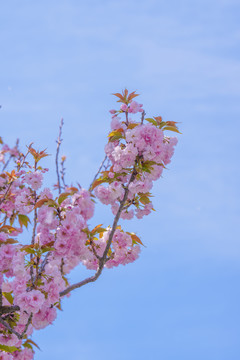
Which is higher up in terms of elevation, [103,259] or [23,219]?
[23,219]

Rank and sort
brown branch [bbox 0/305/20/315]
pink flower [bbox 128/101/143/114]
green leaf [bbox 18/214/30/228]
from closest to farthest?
brown branch [bbox 0/305/20/315], pink flower [bbox 128/101/143/114], green leaf [bbox 18/214/30/228]

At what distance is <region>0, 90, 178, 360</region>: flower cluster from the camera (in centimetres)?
325

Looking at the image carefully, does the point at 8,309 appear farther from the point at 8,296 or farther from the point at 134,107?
the point at 134,107

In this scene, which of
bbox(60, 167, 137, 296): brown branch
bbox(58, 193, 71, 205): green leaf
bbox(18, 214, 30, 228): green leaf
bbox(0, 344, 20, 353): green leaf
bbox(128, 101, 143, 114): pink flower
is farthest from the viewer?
bbox(18, 214, 30, 228): green leaf

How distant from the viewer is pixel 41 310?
332 centimetres

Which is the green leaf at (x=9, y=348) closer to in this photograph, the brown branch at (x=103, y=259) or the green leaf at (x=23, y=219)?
the brown branch at (x=103, y=259)

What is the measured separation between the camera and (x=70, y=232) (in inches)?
127

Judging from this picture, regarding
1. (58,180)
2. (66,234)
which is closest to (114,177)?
(66,234)

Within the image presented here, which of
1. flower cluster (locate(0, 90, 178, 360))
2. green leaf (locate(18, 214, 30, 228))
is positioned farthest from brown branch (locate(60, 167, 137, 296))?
green leaf (locate(18, 214, 30, 228))

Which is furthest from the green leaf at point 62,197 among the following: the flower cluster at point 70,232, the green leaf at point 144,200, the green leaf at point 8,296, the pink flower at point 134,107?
the pink flower at point 134,107

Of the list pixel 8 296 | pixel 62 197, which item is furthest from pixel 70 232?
pixel 8 296

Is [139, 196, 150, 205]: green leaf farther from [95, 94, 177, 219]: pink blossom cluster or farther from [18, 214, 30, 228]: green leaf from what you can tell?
[18, 214, 30, 228]: green leaf

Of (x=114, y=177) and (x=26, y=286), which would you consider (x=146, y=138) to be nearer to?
(x=114, y=177)

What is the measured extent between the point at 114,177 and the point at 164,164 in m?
0.47
